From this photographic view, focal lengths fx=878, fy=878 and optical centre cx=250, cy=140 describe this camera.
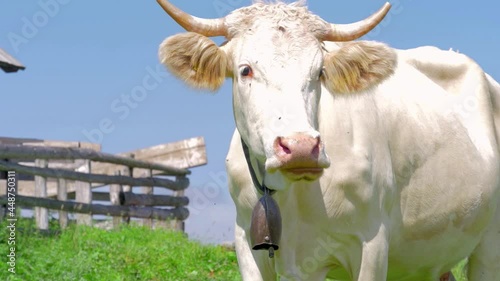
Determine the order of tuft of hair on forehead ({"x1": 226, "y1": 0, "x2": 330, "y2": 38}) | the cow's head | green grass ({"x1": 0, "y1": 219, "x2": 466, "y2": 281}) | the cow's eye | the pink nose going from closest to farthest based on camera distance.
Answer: the pink nose
the cow's head
the cow's eye
tuft of hair on forehead ({"x1": 226, "y1": 0, "x2": 330, "y2": 38})
green grass ({"x1": 0, "y1": 219, "x2": 466, "y2": 281})

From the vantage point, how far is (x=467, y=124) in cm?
632

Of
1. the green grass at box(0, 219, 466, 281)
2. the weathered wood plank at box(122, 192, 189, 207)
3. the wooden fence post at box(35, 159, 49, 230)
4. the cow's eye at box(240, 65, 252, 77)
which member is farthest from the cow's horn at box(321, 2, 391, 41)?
the weathered wood plank at box(122, 192, 189, 207)

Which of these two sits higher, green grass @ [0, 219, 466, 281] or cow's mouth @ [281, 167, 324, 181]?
cow's mouth @ [281, 167, 324, 181]

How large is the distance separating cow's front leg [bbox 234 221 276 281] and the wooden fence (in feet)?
26.5

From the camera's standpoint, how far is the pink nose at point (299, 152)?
13.0ft

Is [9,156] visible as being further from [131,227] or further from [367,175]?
[367,175]

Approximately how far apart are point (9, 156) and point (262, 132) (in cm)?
942

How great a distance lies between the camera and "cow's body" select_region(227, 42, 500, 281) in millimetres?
4883

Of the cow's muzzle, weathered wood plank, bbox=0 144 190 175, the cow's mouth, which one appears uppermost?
weathered wood plank, bbox=0 144 190 175

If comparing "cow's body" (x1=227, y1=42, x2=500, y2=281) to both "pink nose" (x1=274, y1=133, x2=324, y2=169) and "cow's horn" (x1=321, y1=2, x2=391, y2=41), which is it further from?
"pink nose" (x1=274, y1=133, x2=324, y2=169)

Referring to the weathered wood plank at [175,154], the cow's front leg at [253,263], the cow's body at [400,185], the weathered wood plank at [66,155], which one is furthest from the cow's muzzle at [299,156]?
the weathered wood plank at [175,154]

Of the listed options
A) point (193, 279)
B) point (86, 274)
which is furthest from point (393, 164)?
point (193, 279)

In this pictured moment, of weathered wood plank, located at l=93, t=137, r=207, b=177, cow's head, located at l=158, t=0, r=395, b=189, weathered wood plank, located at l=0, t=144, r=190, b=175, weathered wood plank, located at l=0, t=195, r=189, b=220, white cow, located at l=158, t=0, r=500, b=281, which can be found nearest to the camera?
cow's head, located at l=158, t=0, r=395, b=189

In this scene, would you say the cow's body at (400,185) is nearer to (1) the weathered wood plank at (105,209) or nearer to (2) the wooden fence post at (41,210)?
(1) the weathered wood plank at (105,209)
